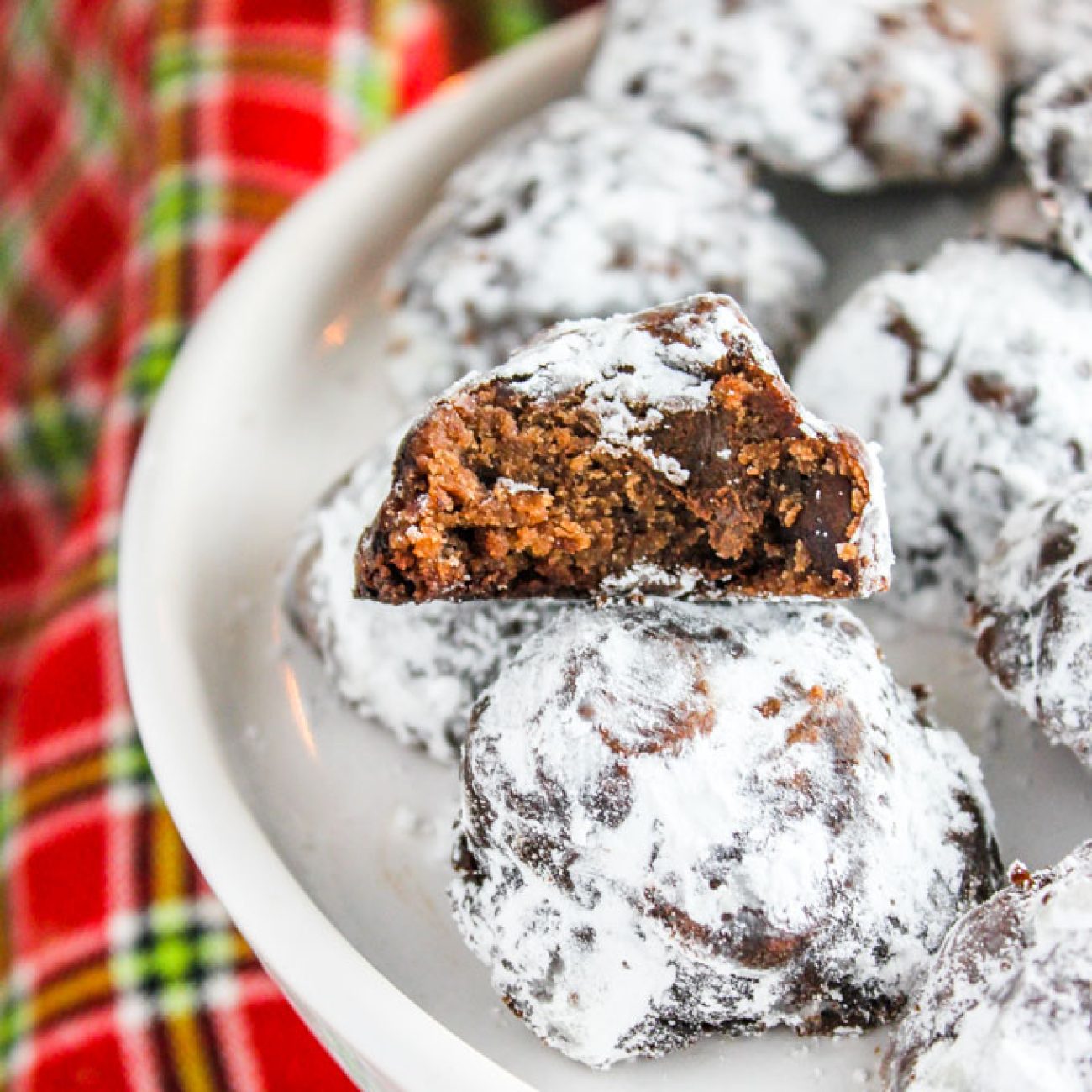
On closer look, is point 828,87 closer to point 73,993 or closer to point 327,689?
point 327,689

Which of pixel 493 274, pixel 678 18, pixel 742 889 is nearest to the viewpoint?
pixel 742 889

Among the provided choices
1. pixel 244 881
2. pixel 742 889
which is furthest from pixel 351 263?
pixel 742 889

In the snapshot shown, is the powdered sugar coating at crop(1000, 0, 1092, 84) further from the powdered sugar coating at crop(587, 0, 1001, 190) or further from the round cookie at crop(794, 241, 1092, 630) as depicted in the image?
the round cookie at crop(794, 241, 1092, 630)

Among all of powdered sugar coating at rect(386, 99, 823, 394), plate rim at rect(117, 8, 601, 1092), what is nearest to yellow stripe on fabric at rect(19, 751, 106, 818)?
plate rim at rect(117, 8, 601, 1092)

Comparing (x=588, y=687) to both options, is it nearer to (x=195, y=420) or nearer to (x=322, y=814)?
(x=322, y=814)

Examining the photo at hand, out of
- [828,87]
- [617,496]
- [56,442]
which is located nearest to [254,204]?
[56,442]

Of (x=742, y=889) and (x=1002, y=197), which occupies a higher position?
(x=1002, y=197)
